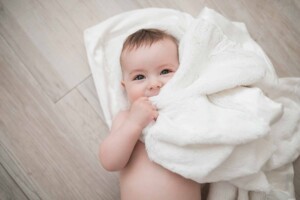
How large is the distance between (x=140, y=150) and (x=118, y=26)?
443mm

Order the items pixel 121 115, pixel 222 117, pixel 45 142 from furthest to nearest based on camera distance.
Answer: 1. pixel 45 142
2. pixel 121 115
3. pixel 222 117

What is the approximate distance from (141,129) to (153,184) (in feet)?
0.50

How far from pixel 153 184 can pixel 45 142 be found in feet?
1.48

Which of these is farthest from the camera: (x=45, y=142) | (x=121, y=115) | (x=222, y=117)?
(x=45, y=142)

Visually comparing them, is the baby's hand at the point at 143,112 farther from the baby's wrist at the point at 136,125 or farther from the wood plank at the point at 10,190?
the wood plank at the point at 10,190

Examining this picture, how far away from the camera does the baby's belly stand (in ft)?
2.58

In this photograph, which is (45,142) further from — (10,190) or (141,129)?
(141,129)

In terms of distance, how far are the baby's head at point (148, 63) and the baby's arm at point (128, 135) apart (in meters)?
0.04

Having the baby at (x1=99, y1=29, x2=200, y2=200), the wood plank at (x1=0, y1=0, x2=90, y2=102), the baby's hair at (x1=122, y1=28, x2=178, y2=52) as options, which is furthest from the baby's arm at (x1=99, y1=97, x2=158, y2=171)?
the wood plank at (x1=0, y1=0, x2=90, y2=102)

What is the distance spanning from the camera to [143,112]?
0.80 m

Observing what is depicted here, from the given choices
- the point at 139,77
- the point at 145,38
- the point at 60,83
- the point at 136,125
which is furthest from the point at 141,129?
the point at 60,83

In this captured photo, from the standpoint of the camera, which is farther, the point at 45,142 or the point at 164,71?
the point at 45,142

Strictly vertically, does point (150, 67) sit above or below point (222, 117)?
above

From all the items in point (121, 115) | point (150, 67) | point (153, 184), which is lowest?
point (153, 184)
